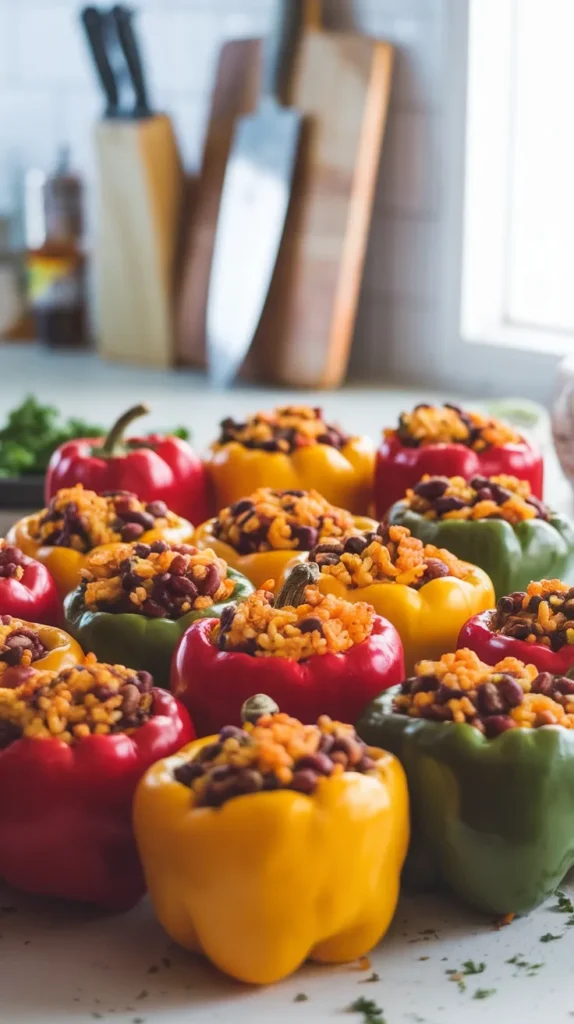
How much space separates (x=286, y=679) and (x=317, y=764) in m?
0.23

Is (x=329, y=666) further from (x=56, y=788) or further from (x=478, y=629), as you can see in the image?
(x=56, y=788)

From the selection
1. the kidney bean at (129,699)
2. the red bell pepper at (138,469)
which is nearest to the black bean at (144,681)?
the kidney bean at (129,699)

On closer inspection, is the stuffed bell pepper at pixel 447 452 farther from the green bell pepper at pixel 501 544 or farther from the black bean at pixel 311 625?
the black bean at pixel 311 625

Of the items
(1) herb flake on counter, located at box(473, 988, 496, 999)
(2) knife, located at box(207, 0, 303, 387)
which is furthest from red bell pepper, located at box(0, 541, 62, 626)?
(2) knife, located at box(207, 0, 303, 387)

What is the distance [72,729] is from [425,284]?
2808 millimetres

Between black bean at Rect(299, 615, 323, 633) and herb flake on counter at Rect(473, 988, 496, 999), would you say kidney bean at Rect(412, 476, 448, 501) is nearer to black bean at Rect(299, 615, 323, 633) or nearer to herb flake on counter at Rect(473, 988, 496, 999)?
black bean at Rect(299, 615, 323, 633)

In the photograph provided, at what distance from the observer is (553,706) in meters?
1.24

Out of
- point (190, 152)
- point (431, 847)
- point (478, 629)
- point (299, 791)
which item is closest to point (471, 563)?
point (478, 629)

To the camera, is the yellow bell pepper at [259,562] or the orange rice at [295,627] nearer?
the orange rice at [295,627]

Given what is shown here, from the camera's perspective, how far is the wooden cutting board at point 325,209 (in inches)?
144

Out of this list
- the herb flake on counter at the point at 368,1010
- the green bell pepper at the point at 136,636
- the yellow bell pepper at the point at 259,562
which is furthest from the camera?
the yellow bell pepper at the point at 259,562

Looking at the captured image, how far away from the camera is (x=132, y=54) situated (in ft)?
13.4

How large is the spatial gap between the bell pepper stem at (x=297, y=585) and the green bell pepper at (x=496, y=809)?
0.69ft

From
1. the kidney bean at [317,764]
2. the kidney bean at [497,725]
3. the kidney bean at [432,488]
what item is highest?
the kidney bean at [432,488]
